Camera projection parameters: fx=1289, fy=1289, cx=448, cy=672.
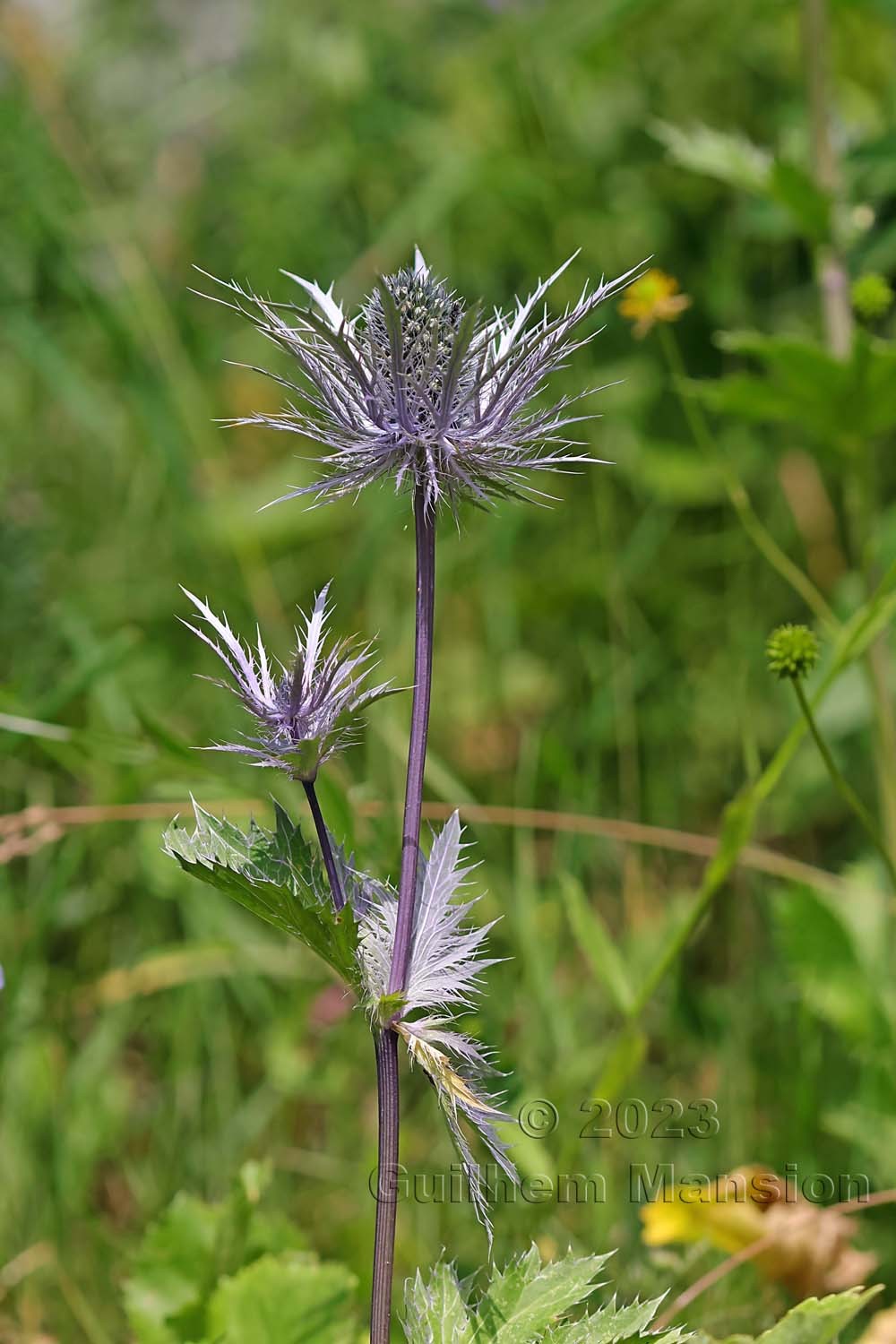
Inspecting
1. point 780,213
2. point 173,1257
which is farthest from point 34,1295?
point 780,213

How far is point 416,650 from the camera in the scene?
0.94m

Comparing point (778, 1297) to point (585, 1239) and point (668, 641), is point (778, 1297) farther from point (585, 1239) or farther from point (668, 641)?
point (668, 641)

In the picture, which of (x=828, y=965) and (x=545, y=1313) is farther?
(x=828, y=965)

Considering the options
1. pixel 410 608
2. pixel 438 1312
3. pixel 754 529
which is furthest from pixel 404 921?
pixel 410 608

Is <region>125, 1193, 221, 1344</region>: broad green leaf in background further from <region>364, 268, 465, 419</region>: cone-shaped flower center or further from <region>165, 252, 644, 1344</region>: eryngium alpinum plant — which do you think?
<region>364, 268, 465, 419</region>: cone-shaped flower center

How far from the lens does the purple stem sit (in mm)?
941

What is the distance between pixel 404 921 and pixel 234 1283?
58 cm

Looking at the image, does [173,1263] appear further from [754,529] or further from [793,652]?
[754,529]

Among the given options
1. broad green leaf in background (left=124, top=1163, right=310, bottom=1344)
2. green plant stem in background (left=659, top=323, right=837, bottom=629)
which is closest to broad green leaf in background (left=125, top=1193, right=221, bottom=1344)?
broad green leaf in background (left=124, top=1163, right=310, bottom=1344)

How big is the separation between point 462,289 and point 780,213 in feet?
3.24

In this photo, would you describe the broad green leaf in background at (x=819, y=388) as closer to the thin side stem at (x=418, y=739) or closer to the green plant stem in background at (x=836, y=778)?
the green plant stem in background at (x=836, y=778)

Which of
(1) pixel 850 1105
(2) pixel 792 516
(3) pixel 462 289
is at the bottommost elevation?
(1) pixel 850 1105

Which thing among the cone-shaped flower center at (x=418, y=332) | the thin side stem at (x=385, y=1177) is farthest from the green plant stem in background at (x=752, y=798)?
the cone-shaped flower center at (x=418, y=332)

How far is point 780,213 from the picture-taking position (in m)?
2.55
